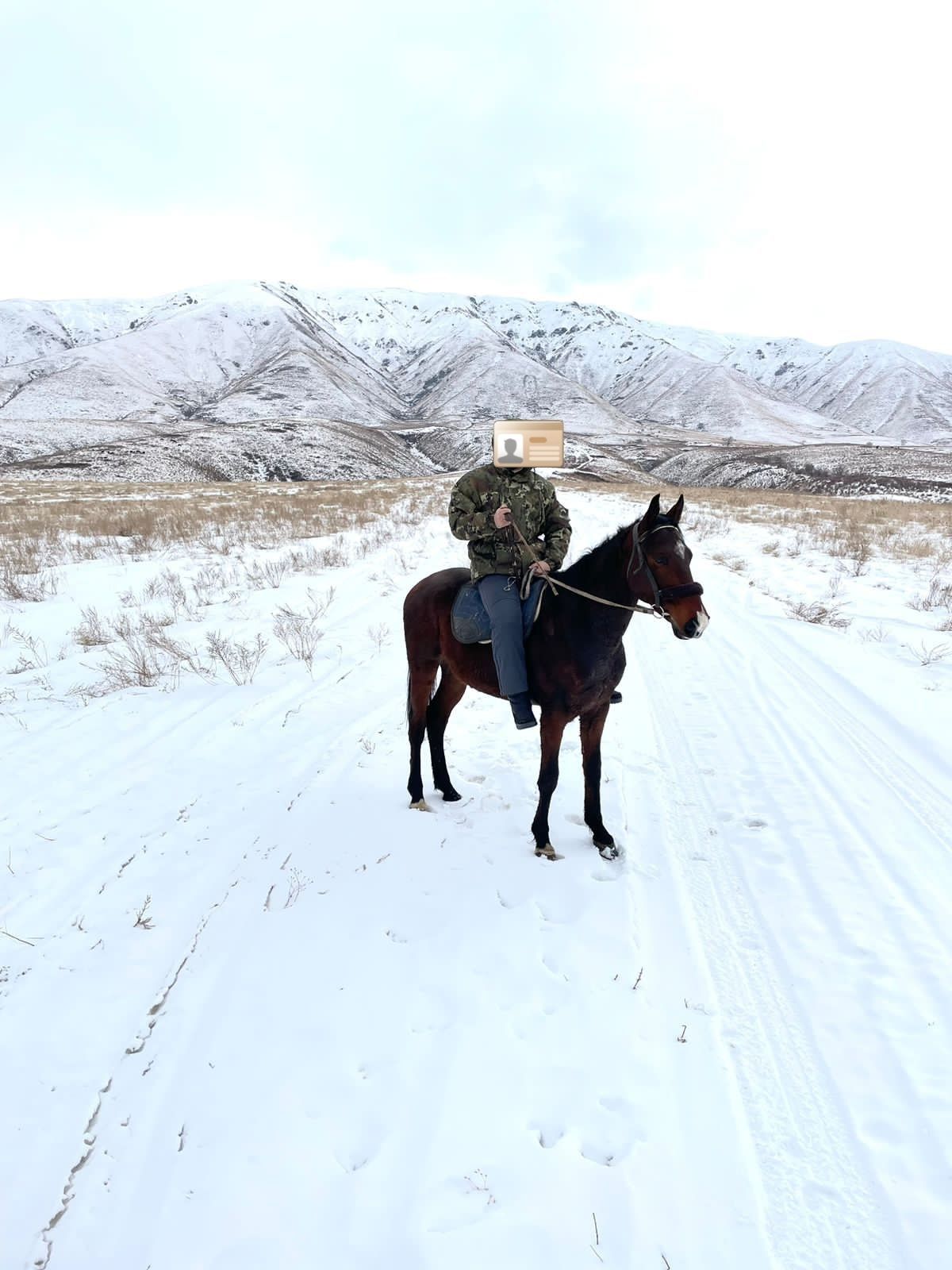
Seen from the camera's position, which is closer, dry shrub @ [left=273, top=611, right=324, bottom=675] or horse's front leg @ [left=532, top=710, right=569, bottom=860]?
horse's front leg @ [left=532, top=710, right=569, bottom=860]

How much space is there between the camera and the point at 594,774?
4.16 metres

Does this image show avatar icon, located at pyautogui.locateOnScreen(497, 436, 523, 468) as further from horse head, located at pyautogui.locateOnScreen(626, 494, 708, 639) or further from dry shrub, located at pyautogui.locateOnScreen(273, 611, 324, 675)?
dry shrub, located at pyautogui.locateOnScreen(273, 611, 324, 675)

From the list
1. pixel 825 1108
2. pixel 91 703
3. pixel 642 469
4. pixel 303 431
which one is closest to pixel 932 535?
pixel 825 1108

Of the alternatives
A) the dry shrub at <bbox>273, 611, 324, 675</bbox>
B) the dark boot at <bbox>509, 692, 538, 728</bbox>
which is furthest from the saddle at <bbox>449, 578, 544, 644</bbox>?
the dry shrub at <bbox>273, 611, 324, 675</bbox>

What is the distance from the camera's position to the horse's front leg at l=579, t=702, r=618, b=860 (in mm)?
4156

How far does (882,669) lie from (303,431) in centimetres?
8347

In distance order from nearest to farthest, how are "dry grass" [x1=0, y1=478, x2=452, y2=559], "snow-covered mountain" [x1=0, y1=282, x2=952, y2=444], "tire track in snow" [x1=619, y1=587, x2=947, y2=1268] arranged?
"tire track in snow" [x1=619, y1=587, x2=947, y2=1268]
"dry grass" [x1=0, y1=478, x2=452, y2=559]
"snow-covered mountain" [x1=0, y1=282, x2=952, y2=444]

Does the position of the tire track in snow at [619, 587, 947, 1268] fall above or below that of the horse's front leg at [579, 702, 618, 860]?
below

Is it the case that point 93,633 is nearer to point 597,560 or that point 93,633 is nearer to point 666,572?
point 597,560

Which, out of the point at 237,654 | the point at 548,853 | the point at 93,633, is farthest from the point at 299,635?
the point at 548,853

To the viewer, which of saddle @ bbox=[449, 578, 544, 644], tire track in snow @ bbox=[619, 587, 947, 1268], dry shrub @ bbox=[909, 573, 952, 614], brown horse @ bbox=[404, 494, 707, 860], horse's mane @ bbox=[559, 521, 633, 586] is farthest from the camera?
dry shrub @ bbox=[909, 573, 952, 614]
